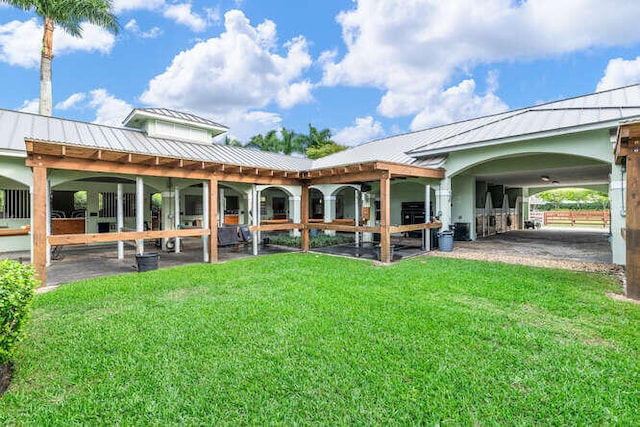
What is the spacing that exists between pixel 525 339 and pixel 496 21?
13368 mm

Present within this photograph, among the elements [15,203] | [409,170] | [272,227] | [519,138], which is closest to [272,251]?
[272,227]

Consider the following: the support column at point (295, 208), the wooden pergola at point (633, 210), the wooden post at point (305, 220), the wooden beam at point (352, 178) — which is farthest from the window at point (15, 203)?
the wooden pergola at point (633, 210)

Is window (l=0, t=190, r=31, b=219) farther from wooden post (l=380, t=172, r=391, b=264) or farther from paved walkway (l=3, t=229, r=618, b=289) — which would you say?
wooden post (l=380, t=172, r=391, b=264)

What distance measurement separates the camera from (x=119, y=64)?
26.0 metres

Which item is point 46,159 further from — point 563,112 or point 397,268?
point 563,112

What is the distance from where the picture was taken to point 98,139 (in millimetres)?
11328

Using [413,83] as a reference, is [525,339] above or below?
below

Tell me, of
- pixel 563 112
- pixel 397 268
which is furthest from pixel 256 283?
pixel 563 112

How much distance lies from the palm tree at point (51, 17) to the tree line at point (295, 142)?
1390 centimetres

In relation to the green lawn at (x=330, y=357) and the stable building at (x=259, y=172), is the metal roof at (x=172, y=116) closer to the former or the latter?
the stable building at (x=259, y=172)

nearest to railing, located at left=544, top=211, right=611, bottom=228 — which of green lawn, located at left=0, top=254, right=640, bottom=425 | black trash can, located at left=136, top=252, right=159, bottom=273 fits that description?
green lawn, located at left=0, top=254, right=640, bottom=425

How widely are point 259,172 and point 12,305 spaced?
7606 mm

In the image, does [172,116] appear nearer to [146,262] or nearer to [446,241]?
[146,262]

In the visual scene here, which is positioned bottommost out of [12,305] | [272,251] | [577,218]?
[272,251]
